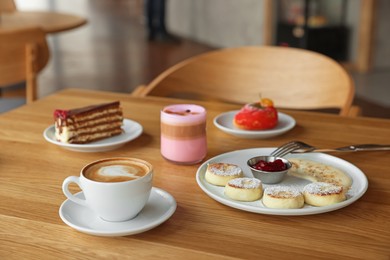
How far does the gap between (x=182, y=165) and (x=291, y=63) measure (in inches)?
39.0

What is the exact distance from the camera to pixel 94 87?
584 centimetres

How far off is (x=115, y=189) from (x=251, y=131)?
602mm

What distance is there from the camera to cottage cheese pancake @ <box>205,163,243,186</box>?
1200mm

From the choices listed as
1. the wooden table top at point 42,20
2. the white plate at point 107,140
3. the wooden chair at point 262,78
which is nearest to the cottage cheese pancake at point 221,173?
the white plate at point 107,140

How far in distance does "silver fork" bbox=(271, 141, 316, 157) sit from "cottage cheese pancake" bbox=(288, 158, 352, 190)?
6 cm

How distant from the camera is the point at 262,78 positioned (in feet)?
7.41

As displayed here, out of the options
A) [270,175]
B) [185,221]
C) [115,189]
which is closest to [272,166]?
[270,175]

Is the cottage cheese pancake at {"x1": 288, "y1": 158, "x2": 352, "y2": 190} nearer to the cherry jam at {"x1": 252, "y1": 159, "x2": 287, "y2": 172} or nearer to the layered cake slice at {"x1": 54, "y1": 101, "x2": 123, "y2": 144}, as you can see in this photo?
the cherry jam at {"x1": 252, "y1": 159, "x2": 287, "y2": 172}

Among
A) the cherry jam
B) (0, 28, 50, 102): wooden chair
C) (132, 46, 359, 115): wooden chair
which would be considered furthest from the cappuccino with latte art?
(0, 28, 50, 102): wooden chair

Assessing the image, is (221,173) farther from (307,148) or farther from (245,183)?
(307,148)

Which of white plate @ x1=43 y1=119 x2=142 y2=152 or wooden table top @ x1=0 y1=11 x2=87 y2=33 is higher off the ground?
white plate @ x1=43 y1=119 x2=142 y2=152

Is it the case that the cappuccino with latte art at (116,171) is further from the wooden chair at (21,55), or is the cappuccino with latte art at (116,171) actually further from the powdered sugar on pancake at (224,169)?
the wooden chair at (21,55)

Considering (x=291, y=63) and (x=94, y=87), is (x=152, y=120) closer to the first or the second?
(x=291, y=63)

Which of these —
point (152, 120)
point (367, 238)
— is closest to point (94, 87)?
point (152, 120)
